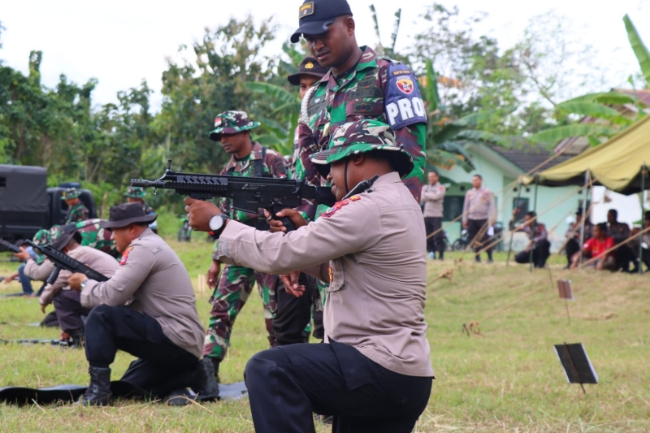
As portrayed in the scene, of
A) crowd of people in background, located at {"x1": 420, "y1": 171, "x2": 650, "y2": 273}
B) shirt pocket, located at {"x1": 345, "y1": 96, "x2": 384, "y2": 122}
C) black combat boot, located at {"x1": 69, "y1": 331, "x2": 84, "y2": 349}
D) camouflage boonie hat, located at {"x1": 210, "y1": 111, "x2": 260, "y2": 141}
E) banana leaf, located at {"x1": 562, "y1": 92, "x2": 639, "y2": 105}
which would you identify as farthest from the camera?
banana leaf, located at {"x1": 562, "y1": 92, "x2": 639, "y2": 105}

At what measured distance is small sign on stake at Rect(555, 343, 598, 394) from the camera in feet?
19.9

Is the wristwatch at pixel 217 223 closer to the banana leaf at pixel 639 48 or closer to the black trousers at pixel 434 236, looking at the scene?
the banana leaf at pixel 639 48

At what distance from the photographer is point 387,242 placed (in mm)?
3418

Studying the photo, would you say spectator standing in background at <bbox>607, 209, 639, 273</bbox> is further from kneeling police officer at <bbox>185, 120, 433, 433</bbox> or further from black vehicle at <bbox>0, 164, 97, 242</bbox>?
kneeling police officer at <bbox>185, 120, 433, 433</bbox>

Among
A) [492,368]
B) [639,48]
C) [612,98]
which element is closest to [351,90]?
[492,368]

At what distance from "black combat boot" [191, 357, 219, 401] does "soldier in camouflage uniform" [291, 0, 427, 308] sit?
66.6 inches

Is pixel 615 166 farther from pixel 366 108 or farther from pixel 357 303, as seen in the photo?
pixel 357 303

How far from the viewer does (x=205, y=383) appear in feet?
19.7

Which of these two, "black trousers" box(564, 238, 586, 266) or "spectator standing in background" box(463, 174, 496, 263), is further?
"spectator standing in background" box(463, 174, 496, 263)

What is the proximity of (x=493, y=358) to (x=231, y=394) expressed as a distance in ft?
10.6

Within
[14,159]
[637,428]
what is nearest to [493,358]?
[637,428]

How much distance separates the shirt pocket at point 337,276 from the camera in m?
3.49

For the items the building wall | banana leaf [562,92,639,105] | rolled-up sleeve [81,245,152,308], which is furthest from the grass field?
the building wall

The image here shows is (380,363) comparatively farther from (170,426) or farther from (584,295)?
(584,295)
